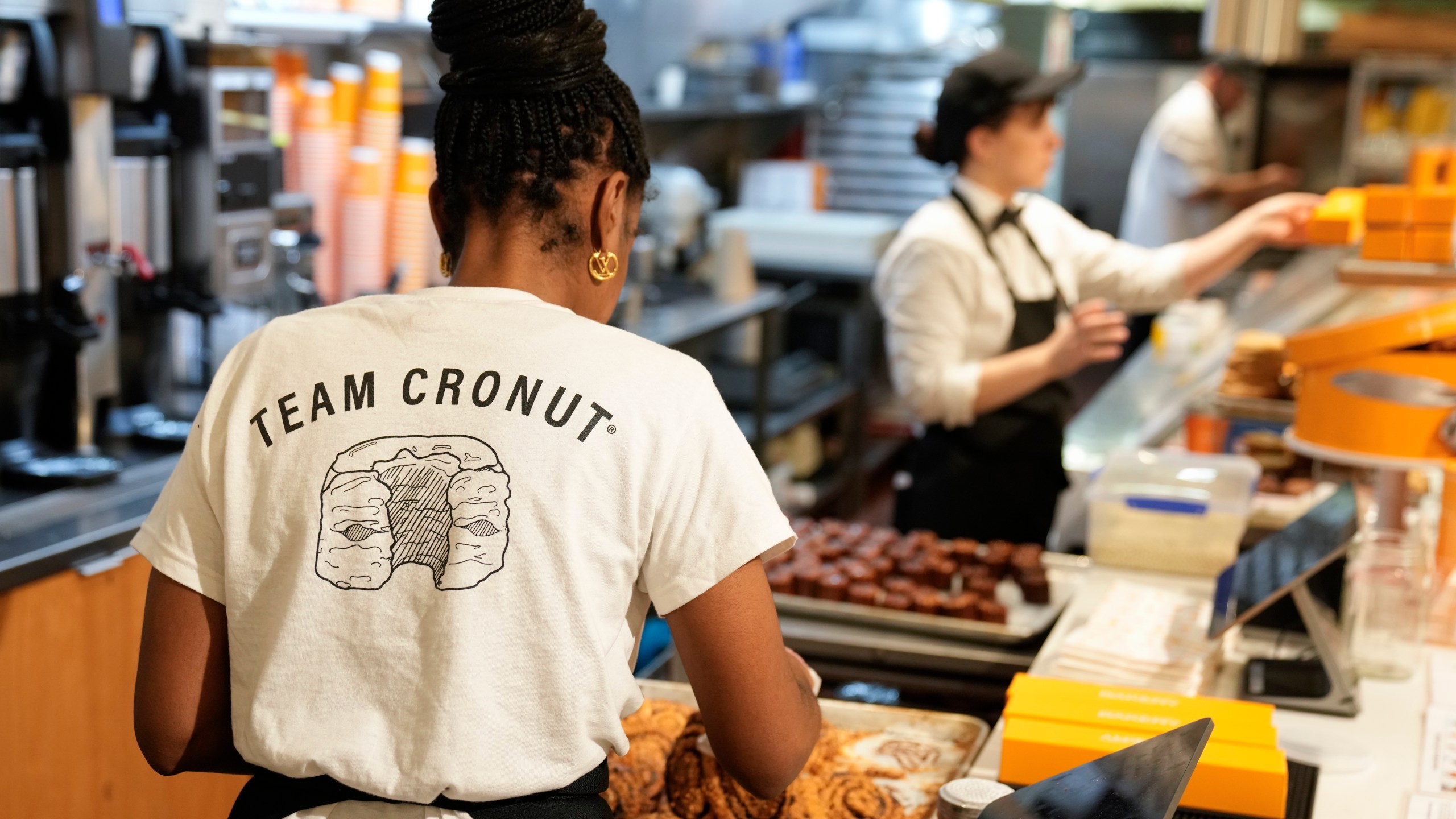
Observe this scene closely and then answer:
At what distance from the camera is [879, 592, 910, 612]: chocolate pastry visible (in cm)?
215

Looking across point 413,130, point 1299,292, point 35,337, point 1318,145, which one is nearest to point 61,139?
point 35,337

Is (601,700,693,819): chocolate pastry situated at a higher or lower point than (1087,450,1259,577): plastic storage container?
lower

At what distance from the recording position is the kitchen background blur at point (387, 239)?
2346mm

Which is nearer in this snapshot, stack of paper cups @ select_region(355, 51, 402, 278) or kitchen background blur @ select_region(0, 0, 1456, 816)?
kitchen background blur @ select_region(0, 0, 1456, 816)

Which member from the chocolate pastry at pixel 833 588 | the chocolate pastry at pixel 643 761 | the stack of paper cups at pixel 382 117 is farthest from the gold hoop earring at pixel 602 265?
the stack of paper cups at pixel 382 117

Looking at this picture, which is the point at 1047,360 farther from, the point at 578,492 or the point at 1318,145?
the point at 1318,145

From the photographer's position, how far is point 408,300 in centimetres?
112

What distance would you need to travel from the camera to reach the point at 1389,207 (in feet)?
7.06

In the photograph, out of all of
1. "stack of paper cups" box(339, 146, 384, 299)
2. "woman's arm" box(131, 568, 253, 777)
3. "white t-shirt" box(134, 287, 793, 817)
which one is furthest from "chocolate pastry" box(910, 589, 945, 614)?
"stack of paper cups" box(339, 146, 384, 299)

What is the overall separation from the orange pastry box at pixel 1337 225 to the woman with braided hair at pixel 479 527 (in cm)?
154

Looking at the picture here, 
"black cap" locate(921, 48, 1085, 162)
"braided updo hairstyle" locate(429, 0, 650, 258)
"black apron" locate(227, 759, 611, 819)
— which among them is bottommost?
"black apron" locate(227, 759, 611, 819)

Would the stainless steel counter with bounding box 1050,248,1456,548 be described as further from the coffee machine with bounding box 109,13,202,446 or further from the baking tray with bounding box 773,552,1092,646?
the coffee machine with bounding box 109,13,202,446

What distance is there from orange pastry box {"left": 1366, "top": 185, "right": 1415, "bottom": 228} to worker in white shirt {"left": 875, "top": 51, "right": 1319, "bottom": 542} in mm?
560

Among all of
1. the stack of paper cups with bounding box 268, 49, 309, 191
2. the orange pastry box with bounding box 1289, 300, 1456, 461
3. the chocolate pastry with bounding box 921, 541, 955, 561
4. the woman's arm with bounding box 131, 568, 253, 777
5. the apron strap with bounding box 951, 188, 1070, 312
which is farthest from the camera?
the stack of paper cups with bounding box 268, 49, 309, 191
